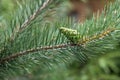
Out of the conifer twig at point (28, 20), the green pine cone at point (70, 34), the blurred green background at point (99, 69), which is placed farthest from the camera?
the blurred green background at point (99, 69)

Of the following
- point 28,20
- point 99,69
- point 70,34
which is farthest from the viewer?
point 99,69

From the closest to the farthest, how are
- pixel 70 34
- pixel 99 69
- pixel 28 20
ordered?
pixel 70 34 < pixel 28 20 < pixel 99 69

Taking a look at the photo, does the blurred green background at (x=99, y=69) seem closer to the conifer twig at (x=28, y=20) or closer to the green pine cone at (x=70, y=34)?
the conifer twig at (x=28, y=20)

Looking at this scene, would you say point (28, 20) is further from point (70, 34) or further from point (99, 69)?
point (99, 69)

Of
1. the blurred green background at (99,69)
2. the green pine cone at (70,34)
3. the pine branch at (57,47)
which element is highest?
the green pine cone at (70,34)

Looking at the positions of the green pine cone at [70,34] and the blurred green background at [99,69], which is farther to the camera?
the blurred green background at [99,69]

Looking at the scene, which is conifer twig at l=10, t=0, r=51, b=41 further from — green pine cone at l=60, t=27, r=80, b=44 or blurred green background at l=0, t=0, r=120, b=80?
blurred green background at l=0, t=0, r=120, b=80

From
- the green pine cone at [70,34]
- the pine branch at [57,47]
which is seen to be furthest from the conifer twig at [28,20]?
the green pine cone at [70,34]

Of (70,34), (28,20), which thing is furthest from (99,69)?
(70,34)

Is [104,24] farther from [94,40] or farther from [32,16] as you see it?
[32,16]

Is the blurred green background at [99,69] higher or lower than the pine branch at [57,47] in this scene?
lower

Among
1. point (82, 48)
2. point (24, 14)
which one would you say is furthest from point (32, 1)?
point (82, 48)
